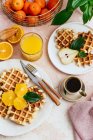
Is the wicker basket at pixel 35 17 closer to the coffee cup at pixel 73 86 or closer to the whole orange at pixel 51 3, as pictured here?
the whole orange at pixel 51 3

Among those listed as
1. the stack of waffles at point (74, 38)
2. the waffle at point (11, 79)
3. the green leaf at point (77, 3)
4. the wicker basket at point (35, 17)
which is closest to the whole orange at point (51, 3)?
the wicker basket at point (35, 17)

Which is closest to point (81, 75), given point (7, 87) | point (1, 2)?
point (7, 87)

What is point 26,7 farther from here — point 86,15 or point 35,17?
point 86,15

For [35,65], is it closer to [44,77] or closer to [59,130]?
[44,77]

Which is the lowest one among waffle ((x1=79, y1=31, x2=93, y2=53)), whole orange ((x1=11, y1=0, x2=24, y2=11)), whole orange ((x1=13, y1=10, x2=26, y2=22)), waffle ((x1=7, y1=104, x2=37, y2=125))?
waffle ((x1=7, y1=104, x2=37, y2=125))

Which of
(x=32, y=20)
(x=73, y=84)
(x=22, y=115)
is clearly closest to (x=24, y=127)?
(x=22, y=115)

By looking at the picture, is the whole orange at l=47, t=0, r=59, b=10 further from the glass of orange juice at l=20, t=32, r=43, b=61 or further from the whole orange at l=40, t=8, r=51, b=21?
the glass of orange juice at l=20, t=32, r=43, b=61

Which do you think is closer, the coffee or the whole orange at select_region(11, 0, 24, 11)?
the coffee

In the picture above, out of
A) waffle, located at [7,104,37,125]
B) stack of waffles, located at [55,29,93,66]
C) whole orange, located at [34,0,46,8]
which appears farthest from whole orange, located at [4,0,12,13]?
waffle, located at [7,104,37,125]
